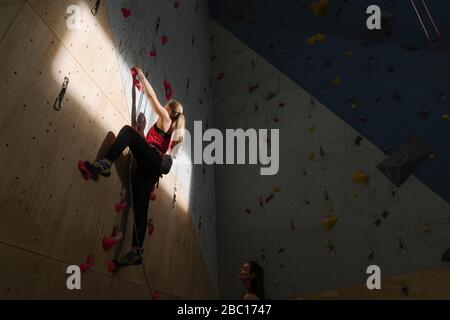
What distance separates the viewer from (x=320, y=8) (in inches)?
211

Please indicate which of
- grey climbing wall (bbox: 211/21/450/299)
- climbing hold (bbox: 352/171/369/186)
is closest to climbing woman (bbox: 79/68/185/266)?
grey climbing wall (bbox: 211/21/450/299)

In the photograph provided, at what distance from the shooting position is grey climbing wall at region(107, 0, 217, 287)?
8.84 ft

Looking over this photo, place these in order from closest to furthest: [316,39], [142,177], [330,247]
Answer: [142,177] < [330,247] < [316,39]

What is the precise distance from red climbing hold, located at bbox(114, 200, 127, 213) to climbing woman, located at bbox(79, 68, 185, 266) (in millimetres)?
72

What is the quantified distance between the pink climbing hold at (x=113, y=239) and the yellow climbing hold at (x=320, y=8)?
4.24m

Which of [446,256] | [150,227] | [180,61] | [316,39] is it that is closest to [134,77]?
[150,227]

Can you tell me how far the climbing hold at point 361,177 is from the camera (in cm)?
474

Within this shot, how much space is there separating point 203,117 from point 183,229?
1.62 metres

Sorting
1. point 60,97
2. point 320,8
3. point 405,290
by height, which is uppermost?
point 320,8

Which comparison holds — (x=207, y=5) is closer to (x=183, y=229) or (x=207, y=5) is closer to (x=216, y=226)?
(x=216, y=226)

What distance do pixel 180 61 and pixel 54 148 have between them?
2.36 meters

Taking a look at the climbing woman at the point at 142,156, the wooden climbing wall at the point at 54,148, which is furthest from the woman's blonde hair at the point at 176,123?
the wooden climbing wall at the point at 54,148

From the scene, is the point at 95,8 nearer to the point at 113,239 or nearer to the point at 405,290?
the point at 113,239

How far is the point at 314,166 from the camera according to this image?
194 inches
